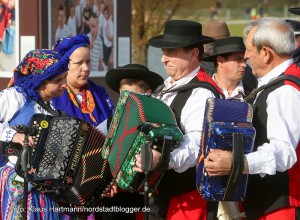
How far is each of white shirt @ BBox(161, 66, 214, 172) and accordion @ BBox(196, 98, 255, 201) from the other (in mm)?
233

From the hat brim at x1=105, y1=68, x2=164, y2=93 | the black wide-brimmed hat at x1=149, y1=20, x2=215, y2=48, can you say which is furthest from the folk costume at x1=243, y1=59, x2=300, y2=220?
the hat brim at x1=105, y1=68, x2=164, y2=93

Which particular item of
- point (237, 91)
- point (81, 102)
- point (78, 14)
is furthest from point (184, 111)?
point (78, 14)

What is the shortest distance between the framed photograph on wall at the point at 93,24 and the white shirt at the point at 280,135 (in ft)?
15.3

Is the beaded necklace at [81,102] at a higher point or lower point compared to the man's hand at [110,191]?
higher

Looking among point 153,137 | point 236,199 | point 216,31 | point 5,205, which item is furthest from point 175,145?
point 216,31

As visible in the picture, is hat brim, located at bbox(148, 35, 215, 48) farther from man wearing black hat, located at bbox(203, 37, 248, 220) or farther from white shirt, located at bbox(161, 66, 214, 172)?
man wearing black hat, located at bbox(203, 37, 248, 220)

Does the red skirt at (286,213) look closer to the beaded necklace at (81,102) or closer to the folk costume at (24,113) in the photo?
the folk costume at (24,113)

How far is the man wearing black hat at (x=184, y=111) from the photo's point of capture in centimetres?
487

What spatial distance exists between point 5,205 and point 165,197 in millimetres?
1082

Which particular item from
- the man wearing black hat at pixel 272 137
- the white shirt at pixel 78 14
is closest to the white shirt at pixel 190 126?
the man wearing black hat at pixel 272 137

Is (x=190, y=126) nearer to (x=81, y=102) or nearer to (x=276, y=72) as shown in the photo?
(x=276, y=72)

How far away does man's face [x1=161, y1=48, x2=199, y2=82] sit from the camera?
17.1ft

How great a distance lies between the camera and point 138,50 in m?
15.0

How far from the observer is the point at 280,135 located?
176 inches
